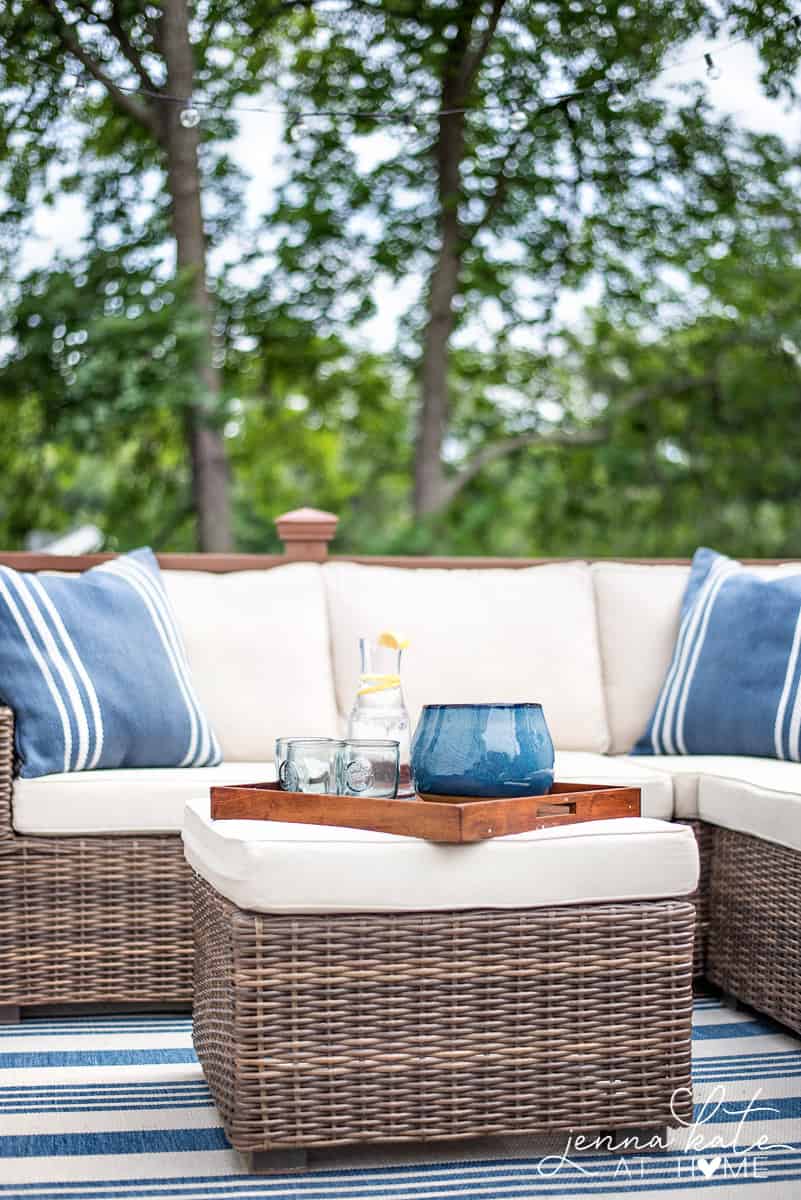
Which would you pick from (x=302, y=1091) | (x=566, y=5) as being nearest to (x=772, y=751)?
(x=302, y=1091)

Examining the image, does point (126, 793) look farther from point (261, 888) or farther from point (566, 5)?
point (566, 5)

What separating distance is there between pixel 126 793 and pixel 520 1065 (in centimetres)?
98

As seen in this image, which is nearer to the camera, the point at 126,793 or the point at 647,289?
the point at 126,793

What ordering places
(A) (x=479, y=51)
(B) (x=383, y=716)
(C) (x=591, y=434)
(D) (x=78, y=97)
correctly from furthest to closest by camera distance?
1. (C) (x=591, y=434)
2. (A) (x=479, y=51)
3. (D) (x=78, y=97)
4. (B) (x=383, y=716)

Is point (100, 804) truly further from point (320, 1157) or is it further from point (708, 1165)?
point (708, 1165)

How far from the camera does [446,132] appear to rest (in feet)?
23.1

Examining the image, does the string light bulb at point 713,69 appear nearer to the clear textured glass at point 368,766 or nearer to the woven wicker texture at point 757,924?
the woven wicker texture at point 757,924

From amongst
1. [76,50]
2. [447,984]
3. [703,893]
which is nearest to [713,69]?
[76,50]

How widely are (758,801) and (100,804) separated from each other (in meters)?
1.18

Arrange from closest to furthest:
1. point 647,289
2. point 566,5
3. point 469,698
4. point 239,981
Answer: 1. point 239,981
2. point 469,698
3. point 566,5
4. point 647,289

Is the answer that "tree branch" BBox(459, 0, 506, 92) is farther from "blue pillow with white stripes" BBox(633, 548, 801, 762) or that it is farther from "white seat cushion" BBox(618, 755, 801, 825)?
"white seat cushion" BBox(618, 755, 801, 825)

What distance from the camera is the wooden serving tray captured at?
1676mm

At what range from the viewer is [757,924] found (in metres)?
2.36

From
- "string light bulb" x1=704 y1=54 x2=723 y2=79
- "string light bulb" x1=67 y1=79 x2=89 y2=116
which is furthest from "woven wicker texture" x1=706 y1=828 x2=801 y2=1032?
"string light bulb" x1=67 y1=79 x2=89 y2=116
